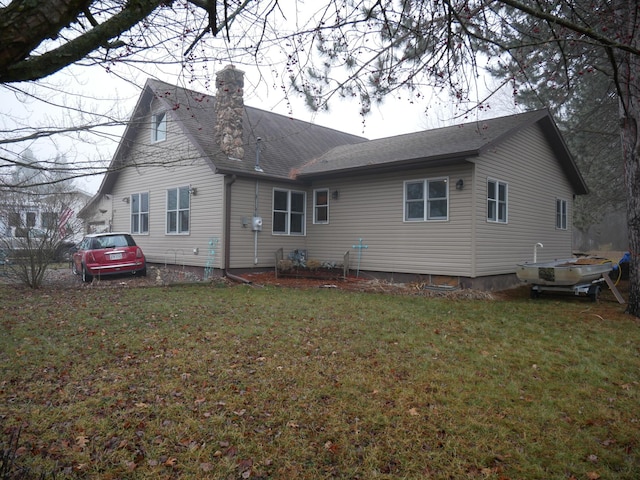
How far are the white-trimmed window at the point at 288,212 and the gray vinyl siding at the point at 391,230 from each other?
12.0 inches

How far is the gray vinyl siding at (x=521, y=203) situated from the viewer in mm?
11281

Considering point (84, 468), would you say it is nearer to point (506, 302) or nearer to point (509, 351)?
point (509, 351)

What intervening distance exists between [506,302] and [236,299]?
6.27 metres

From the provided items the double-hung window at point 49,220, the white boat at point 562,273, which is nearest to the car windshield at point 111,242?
the double-hung window at point 49,220

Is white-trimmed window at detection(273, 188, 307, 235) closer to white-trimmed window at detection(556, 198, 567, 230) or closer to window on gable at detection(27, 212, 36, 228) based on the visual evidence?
window on gable at detection(27, 212, 36, 228)

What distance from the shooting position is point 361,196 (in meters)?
13.4

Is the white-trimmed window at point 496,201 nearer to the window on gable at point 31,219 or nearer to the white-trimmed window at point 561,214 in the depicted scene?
the white-trimmed window at point 561,214

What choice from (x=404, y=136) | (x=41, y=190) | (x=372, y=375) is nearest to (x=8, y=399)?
(x=372, y=375)

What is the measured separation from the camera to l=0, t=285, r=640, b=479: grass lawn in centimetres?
307

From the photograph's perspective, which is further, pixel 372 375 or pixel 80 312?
pixel 80 312

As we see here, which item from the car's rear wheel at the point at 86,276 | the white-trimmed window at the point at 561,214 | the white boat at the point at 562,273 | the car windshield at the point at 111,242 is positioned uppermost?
the white-trimmed window at the point at 561,214

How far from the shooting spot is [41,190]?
9.54 m

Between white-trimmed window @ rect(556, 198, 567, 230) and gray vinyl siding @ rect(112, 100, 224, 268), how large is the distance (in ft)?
40.7

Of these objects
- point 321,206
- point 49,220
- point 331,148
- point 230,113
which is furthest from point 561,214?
point 49,220
